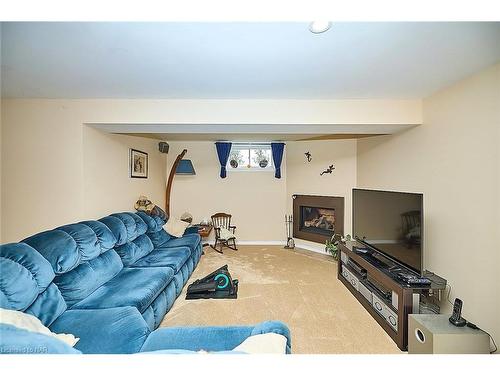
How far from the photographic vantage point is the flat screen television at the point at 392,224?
2.18 metres

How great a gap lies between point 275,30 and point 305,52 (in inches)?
13.6

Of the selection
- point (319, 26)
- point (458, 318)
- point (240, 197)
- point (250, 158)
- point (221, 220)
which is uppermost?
point (319, 26)

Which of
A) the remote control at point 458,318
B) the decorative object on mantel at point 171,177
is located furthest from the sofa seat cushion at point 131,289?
the decorative object on mantel at point 171,177

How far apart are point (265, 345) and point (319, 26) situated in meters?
1.72

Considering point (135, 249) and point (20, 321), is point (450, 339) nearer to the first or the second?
point (20, 321)

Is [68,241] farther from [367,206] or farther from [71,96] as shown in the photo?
[367,206]

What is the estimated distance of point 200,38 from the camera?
1438 mm

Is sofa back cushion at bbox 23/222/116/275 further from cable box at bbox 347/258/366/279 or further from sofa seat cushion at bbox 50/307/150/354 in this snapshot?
cable box at bbox 347/258/366/279

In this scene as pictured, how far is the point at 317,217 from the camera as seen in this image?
4.79 metres

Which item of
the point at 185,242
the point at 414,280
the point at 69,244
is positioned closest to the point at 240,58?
the point at 69,244

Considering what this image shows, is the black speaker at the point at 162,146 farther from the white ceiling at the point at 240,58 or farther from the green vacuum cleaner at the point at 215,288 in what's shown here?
the green vacuum cleaner at the point at 215,288

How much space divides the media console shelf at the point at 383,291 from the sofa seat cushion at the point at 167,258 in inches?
84.6
